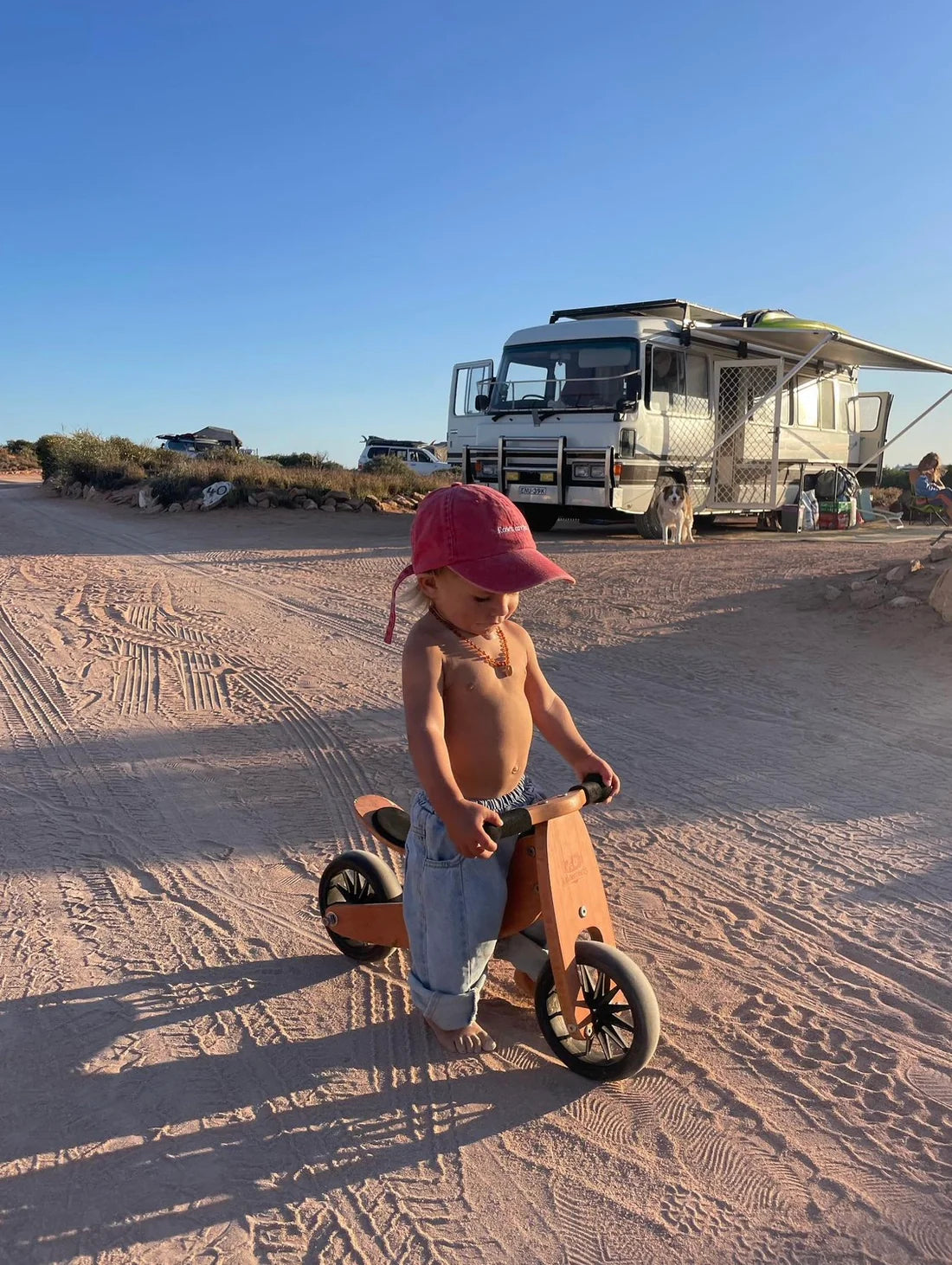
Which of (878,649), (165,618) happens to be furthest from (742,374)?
(165,618)

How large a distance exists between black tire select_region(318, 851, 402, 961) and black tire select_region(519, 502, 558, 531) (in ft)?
36.8

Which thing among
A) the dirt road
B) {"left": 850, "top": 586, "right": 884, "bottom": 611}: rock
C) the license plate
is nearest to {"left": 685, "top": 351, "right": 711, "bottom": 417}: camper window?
the license plate

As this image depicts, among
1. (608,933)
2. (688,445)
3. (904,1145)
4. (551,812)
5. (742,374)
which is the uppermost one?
(742,374)

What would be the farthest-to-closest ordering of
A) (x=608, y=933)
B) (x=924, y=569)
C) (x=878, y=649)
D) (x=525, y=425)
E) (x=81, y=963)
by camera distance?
(x=525, y=425) → (x=924, y=569) → (x=878, y=649) → (x=81, y=963) → (x=608, y=933)

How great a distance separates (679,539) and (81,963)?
446 inches

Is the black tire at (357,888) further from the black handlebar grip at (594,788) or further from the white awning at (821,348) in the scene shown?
the white awning at (821,348)

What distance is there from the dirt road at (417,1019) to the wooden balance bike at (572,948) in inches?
4.4

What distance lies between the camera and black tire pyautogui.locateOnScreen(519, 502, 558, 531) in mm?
14348

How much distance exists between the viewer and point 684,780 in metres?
4.57

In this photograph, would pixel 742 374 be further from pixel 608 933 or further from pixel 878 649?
pixel 608 933

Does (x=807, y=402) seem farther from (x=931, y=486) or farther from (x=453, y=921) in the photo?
(x=453, y=921)

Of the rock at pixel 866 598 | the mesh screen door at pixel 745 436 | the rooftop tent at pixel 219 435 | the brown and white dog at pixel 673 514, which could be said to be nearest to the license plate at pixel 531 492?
the brown and white dog at pixel 673 514

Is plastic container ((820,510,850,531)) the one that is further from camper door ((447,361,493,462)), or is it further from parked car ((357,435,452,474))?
parked car ((357,435,452,474))

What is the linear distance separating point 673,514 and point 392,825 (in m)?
10.9
